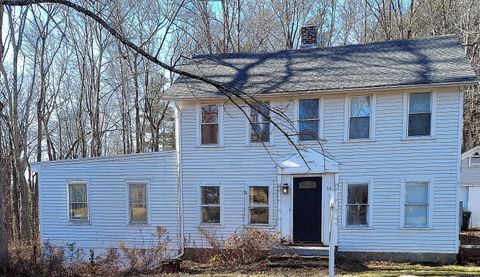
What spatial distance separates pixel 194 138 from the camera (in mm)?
11180

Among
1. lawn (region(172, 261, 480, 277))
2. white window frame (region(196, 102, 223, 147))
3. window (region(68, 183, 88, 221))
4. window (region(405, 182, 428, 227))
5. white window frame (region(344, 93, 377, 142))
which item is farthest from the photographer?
window (region(68, 183, 88, 221))

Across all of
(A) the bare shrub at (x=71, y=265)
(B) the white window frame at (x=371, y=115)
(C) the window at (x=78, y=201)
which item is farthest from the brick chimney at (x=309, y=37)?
(C) the window at (x=78, y=201)

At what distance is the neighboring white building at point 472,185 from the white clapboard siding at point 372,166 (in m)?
7.38

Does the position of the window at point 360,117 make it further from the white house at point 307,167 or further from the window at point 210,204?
the window at point 210,204

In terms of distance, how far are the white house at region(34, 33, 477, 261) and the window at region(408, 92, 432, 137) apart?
0.09 feet

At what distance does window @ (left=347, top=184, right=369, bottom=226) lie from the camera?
1026cm

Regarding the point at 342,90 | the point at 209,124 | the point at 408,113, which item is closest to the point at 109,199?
the point at 209,124

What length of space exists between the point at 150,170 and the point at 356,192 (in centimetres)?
660

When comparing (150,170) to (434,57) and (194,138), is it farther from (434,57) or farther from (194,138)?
(434,57)

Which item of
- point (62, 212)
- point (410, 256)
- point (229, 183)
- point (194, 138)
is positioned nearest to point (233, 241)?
point (229, 183)

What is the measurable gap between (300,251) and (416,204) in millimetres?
3593

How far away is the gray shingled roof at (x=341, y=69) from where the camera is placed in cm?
988

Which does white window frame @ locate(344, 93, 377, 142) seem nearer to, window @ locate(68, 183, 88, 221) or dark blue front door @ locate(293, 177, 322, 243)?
dark blue front door @ locate(293, 177, 322, 243)

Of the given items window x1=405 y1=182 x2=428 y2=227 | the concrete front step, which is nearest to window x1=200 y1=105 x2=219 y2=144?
the concrete front step
